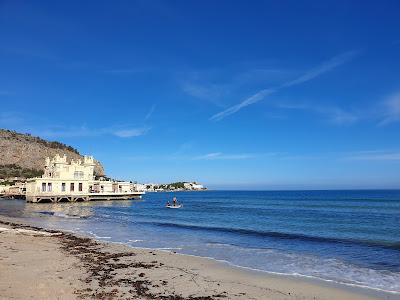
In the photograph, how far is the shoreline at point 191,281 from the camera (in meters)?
11.8

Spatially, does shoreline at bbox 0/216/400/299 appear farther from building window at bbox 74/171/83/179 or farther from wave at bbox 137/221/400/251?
building window at bbox 74/171/83/179

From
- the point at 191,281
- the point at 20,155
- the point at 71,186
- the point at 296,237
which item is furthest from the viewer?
the point at 20,155

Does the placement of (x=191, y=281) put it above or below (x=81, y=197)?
below

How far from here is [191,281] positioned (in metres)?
13.5

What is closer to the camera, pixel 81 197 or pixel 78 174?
pixel 81 197

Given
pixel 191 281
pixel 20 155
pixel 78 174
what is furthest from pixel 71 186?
pixel 20 155

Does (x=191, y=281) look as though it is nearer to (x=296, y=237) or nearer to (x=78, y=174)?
(x=296, y=237)

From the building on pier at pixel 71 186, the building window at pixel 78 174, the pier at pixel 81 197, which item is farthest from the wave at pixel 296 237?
the building window at pixel 78 174

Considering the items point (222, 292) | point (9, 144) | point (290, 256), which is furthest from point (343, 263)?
point (9, 144)

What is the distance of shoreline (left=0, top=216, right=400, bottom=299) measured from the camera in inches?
465

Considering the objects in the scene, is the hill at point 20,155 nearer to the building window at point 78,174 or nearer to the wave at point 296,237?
the building window at point 78,174

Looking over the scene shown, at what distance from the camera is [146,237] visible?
2698 centimetres

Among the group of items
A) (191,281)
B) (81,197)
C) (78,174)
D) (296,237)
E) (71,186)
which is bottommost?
(296,237)

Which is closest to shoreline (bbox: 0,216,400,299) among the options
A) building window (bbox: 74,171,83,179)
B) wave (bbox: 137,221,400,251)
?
wave (bbox: 137,221,400,251)
